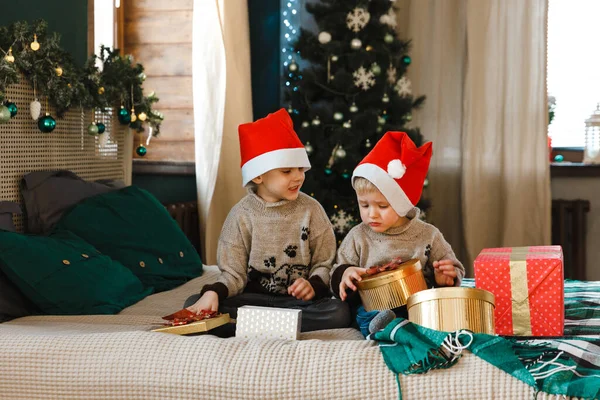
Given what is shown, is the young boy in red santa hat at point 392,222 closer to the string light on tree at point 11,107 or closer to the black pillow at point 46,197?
the black pillow at point 46,197

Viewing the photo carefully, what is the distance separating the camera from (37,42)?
2.52 metres

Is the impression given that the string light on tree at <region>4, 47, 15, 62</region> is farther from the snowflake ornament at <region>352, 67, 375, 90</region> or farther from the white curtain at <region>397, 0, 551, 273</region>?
the white curtain at <region>397, 0, 551, 273</region>

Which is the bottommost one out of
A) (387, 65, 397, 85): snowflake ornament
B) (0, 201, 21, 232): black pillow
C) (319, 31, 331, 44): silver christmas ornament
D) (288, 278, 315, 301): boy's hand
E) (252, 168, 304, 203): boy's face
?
(288, 278, 315, 301): boy's hand

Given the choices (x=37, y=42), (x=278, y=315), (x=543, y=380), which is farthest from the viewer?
(x=37, y=42)

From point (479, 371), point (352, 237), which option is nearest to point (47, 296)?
point (352, 237)

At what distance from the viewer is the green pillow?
213cm

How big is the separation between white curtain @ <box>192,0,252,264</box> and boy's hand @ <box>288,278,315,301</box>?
70.6 inches

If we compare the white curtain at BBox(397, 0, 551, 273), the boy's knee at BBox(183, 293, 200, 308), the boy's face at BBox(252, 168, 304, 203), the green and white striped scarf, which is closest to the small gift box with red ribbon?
the green and white striped scarf

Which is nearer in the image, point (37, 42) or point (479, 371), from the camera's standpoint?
point (479, 371)

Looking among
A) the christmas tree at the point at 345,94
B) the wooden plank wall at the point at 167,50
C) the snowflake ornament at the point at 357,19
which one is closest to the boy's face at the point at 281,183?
the christmas tree at the point at 345,94

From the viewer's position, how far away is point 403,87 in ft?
13.3

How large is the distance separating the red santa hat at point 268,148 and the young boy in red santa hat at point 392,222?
8.7 inches

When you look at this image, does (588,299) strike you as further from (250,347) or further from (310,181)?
(310,181)

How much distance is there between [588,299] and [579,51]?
2448 mm
